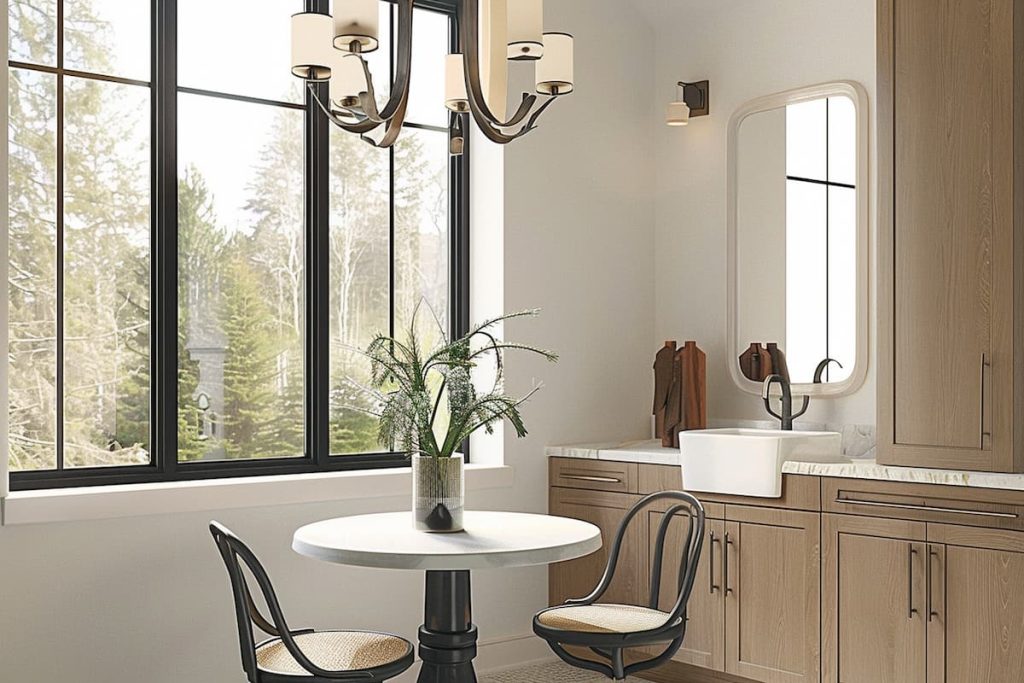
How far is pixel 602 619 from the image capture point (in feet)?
10.9

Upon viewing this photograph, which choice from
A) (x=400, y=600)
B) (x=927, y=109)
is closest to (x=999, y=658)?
(x=927, y=109)

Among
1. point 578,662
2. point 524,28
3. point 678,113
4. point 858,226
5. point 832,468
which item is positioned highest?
point 678,113

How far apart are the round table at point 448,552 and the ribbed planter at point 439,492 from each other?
0.12 ft

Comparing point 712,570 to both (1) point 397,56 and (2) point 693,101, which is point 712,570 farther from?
(1) point 397,56

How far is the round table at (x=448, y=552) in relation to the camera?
9.06 ft

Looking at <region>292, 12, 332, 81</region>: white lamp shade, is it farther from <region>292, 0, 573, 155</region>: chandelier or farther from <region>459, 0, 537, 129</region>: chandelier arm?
<region>459, 0, 537, 129</region>: chandelier arm

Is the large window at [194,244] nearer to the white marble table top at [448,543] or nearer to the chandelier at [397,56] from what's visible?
the white marble table top at [448,543]

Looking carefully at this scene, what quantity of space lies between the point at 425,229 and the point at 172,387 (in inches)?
47.9

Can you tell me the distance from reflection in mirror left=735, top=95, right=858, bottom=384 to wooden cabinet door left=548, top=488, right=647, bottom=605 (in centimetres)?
78

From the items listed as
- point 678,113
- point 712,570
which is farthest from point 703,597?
point 678,113

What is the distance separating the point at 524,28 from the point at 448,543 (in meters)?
1.30

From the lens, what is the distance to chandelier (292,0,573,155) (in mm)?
2635

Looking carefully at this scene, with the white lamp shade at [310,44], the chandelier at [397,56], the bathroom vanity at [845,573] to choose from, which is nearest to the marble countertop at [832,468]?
the bathroom vanity at [845,573]

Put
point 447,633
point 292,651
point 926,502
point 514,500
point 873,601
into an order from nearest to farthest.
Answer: point 292,651, point 447,633, point 926,502, point 873,601, point 514,500
